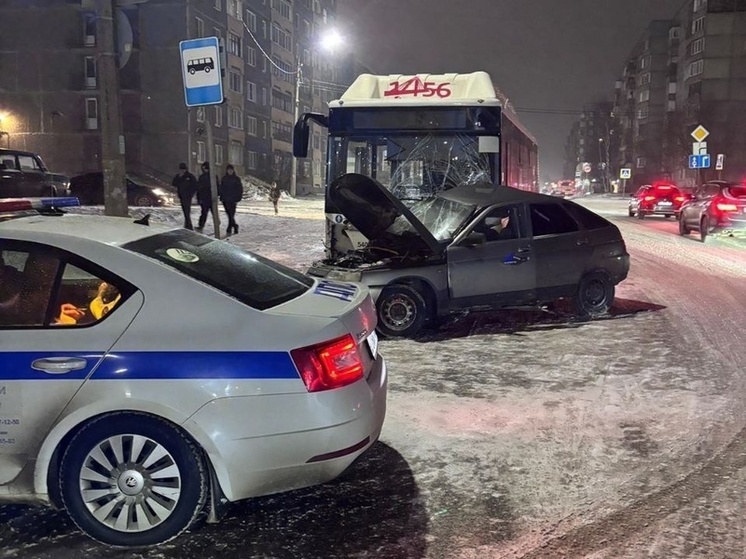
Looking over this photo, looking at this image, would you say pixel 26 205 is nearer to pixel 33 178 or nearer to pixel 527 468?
pixel 527 468

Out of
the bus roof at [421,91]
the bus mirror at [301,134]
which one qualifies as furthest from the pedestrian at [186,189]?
the bus roof at [421,91]

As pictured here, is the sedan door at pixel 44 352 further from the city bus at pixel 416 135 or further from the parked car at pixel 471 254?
the city bus at pixel 416 135

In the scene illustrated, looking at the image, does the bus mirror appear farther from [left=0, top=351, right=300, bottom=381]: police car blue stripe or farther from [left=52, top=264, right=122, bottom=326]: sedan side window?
[left=0, top=351, right=300, bottom=381]: police car blue stripe

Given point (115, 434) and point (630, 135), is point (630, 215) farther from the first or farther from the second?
point (630, 135)

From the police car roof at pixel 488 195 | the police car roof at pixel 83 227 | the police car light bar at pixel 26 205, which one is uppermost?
the police car roof at pixel 488 195

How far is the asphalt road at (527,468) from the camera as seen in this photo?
11.2 feet

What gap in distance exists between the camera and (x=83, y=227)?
149 inches

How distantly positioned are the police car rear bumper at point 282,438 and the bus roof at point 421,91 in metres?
7.38

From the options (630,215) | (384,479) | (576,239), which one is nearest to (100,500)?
(384,479)

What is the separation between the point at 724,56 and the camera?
66250 mm

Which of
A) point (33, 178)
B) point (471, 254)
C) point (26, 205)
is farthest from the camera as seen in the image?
point (33, 178)

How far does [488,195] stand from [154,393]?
6296mm

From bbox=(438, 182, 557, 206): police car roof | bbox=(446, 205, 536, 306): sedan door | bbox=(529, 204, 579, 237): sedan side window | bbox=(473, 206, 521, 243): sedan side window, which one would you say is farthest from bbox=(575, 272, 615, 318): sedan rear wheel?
bbox=(473, 206, 521, 243): sedan side window

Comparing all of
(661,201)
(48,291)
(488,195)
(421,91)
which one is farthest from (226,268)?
(661,201)
